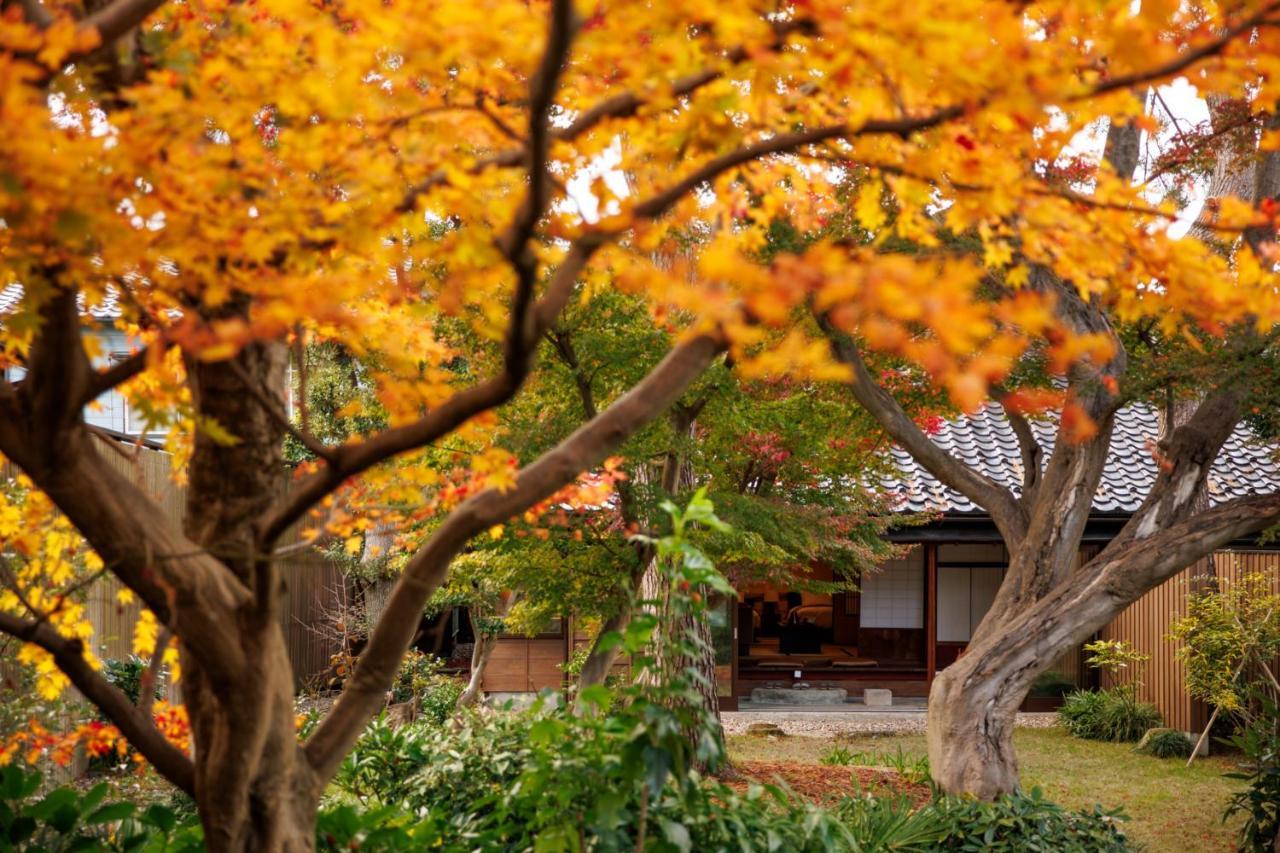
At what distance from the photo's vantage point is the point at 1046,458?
13.9m

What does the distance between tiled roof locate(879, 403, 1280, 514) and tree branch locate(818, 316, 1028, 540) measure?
14.4ft

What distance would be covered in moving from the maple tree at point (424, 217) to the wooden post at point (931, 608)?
11375 millimetres

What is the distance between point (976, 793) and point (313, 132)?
18.7ft

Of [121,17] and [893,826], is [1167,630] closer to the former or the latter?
[893,826]

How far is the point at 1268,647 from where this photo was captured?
34.2 ft

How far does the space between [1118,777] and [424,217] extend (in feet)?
32.1

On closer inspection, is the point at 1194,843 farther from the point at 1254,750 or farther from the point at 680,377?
the point at 680,377

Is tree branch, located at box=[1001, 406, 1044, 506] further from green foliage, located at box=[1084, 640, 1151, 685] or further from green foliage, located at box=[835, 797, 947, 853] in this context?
green foliage, located at box=[1084, 640, 1151, 685]

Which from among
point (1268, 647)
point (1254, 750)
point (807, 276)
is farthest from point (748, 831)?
point (1268, 647)

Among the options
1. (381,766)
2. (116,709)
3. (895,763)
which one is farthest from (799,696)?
(116,709)

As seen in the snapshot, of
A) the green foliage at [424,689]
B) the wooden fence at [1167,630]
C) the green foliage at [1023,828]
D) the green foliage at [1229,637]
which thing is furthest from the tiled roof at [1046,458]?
the green foliage at [1023,828]

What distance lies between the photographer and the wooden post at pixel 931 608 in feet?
46.2

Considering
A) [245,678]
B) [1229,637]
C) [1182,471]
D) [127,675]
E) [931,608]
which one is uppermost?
[1182,471]

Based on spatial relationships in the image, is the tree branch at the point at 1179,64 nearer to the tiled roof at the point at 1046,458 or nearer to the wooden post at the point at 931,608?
the tiled roof at the point at 1046,458
